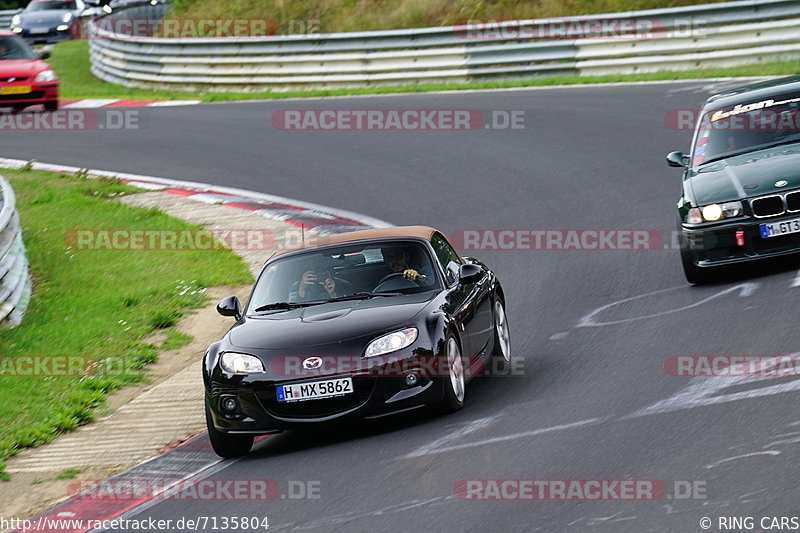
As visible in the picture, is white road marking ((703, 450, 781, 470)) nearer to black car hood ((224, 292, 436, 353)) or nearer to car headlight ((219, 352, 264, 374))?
black car hood ((224, 292, 436, 353))

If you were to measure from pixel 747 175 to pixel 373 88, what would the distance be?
15649 mm

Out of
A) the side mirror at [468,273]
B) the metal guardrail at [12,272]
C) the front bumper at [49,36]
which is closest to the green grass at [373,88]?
the front bumper at [49,36]

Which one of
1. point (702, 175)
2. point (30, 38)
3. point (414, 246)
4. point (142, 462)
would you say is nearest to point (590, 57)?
point (702, 175)

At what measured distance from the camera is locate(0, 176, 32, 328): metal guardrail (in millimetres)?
12078

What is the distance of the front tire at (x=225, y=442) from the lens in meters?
8.52

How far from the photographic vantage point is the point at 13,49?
83.7 feet

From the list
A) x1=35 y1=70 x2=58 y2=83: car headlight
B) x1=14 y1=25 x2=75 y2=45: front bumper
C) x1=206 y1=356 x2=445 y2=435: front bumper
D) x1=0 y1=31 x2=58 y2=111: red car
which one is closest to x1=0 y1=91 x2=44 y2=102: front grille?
x1=0 y1=31 x2=58 y2=111: red car

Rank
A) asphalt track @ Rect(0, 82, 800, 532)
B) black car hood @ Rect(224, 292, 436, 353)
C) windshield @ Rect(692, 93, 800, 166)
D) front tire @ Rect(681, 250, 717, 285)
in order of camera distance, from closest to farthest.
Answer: asphalt track @ Rect(0, 82, 800, 532) → black car hood @ Rect(224, 292, 436, 353) → front tire @ Rect(681, 250, 717, 285) → windshield @ Rect(692, 93, 800, 166)

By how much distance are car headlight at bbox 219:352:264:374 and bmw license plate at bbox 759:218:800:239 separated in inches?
196

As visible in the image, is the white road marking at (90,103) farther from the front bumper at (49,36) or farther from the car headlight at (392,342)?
the car headlight at (392,342)

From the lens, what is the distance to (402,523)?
654 cm

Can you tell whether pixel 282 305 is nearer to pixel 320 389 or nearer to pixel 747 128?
pixel 320 389

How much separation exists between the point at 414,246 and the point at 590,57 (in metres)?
15.8

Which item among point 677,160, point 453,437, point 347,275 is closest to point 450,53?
point 677,160
